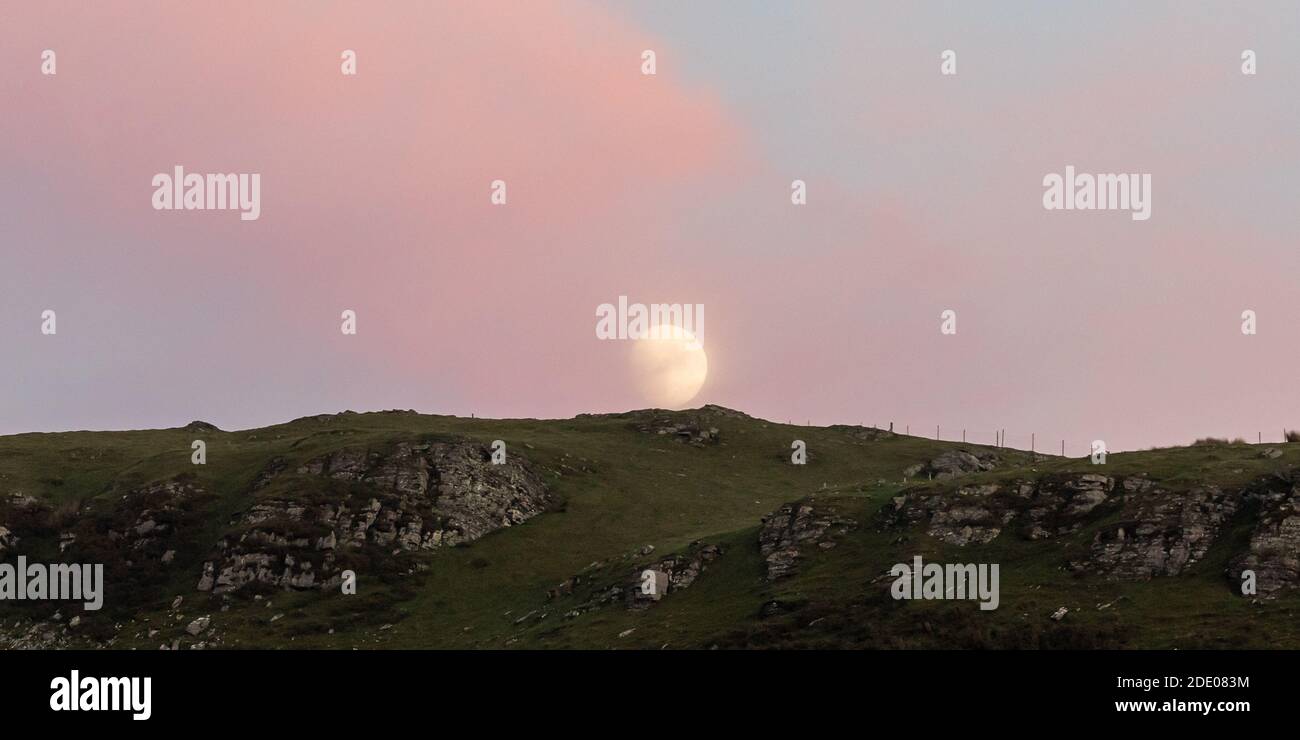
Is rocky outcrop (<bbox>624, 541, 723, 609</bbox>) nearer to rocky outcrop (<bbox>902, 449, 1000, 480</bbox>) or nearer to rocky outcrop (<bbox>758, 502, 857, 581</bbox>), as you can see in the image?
rocky outcrop (<bbox>758, 502, 857, 581</bbox>)

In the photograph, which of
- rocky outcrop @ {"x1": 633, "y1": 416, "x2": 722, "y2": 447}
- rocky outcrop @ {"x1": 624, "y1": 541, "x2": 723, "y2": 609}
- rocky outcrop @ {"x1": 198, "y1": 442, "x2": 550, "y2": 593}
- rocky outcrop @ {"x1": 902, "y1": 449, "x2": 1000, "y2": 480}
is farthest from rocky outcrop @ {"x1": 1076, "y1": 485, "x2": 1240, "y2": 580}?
rocky outcrop @ {"x1": 633, "y1": 416, "x2": 722, "y2": 447}

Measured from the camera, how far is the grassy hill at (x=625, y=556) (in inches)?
2990

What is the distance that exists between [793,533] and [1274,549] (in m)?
34.8

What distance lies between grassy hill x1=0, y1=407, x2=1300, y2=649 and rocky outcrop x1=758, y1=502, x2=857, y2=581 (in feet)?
1.69

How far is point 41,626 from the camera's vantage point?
318 feet

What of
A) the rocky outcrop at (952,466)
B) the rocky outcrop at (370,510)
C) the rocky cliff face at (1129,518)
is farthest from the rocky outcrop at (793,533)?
the rocky outcrop at (952,466)

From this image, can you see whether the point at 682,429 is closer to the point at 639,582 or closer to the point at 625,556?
the point at 625,556

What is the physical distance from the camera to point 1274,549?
7544 centimetres

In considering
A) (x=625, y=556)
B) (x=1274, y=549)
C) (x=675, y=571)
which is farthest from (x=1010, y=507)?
(x=625, y=556)

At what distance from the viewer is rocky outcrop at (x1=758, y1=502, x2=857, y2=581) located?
90562 mm

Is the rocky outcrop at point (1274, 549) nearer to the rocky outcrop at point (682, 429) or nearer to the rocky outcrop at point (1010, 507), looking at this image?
the rocky outcrop at point (1010, 507)

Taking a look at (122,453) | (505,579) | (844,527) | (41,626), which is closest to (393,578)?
(505,579)

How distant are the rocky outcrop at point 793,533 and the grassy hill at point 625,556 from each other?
516 mm
